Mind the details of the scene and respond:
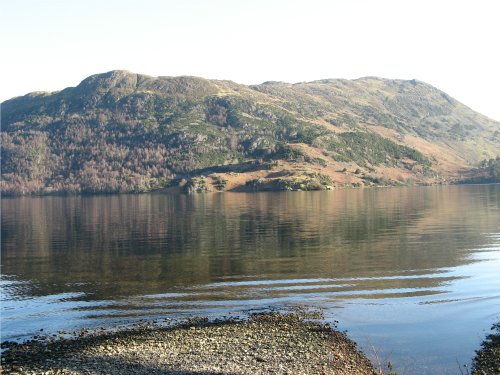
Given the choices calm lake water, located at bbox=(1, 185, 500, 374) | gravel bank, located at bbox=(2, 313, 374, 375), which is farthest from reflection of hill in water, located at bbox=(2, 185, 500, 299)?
gravel bank, located at bbox=(2, 313, 374, 375)

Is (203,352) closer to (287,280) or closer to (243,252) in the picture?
(287,280)

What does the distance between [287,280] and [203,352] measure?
23054 mm

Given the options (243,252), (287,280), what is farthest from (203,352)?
(243,252)

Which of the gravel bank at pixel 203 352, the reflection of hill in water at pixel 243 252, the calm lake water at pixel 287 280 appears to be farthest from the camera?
the reflection of hill in water at pixel 243 252

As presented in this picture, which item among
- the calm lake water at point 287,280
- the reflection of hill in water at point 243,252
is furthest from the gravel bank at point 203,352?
the reflection of hill in water at point 243,252

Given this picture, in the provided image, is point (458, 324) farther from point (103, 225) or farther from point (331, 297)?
point (103, 225)

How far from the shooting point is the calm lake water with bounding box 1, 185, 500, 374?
120 ft

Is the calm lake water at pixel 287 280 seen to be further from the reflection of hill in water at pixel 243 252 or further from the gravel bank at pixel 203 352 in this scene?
the gravel bank at pixel 203 352

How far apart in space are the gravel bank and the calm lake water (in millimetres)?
2963

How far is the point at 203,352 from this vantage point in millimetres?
31359

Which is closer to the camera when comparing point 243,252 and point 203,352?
point 203,352

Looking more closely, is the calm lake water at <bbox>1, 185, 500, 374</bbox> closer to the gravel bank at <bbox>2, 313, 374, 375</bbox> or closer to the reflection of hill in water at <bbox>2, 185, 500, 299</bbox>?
the reflection of hill in water at <bbox>2, 185, 500, 299</bbox>

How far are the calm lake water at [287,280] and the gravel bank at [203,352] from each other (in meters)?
2.96

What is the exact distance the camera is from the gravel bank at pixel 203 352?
28578 millimetres
